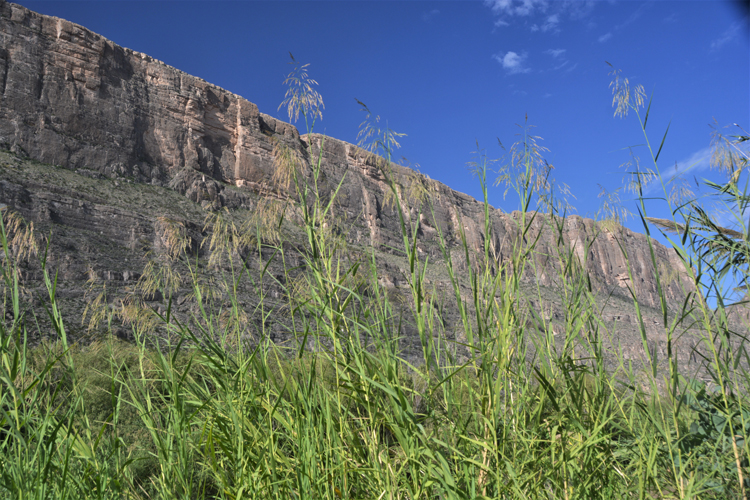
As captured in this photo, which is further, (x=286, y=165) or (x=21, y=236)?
(x=21, y=236)

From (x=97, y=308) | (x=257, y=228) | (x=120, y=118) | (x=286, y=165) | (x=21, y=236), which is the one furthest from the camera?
(x=120, y=118)

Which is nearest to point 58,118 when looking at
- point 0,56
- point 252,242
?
point 0,56

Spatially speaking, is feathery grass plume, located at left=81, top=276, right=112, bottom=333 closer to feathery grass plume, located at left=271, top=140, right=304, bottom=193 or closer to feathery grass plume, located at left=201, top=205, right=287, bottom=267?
feathery grass plume, located at left=201, top=205, right=287, bottom=267

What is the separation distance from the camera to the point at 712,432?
1060mm

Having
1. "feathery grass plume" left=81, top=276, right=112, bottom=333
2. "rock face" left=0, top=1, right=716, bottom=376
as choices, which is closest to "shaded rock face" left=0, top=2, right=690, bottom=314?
"rock face" left=0, top=1, right=716, bottom=376

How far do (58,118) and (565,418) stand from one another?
135ft

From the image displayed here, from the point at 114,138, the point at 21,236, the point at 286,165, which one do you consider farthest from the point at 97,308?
the point at 114,138

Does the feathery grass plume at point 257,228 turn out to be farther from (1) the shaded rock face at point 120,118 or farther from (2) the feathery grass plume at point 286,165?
(1) the shaded rock face at point 120,118

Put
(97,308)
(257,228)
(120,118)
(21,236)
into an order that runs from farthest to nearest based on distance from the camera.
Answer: (120,118) → (21,236) → (97,308) → (257,228)

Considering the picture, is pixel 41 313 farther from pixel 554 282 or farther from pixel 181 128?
pixel 181 128

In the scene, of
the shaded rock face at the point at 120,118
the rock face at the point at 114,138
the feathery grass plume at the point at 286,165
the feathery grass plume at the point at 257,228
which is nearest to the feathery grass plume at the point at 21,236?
the feathery grass plume at the point at 257,228

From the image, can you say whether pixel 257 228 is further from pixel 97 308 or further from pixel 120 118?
pixel 120 118

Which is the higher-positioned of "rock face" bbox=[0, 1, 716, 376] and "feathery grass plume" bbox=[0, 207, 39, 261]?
"rock face" bbox=[0, 1, 716, 376]

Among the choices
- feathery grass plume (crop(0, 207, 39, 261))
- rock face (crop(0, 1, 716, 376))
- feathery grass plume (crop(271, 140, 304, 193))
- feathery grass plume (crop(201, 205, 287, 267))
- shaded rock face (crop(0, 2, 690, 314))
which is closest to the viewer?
feathery grass plume (crop(271, 140, 304, 193))
